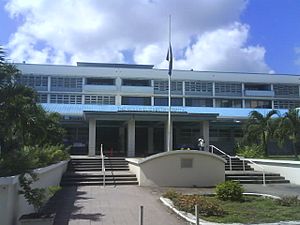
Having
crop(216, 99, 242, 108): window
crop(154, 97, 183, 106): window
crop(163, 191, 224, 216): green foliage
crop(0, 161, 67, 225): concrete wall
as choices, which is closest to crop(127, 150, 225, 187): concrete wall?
crop(163, 191, 224, 216): green foliage

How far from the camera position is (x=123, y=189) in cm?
1873

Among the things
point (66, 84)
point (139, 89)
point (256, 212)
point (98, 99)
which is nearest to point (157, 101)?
point (139, 89)

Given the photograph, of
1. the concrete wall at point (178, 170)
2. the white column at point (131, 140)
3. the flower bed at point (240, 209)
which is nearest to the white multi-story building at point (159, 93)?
the white column at point (131, 140)

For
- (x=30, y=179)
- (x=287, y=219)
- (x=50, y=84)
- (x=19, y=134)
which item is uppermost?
(x=50, y=84)

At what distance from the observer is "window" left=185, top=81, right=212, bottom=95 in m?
58.8

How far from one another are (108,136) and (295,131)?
732 inches

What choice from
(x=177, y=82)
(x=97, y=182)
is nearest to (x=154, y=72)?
(x=177, y=82)

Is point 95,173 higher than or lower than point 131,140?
lower

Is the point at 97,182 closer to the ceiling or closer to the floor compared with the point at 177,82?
closer to the floor

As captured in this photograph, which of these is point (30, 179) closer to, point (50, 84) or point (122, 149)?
point (122, 149)

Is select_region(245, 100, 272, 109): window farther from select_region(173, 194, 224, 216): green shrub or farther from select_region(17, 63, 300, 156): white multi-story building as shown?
select_region(173, 194, 224, 216): green shrub

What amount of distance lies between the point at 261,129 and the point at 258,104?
29.6m

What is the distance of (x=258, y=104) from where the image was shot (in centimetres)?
6178

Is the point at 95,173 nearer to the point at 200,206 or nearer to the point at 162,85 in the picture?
the point at 200,206
